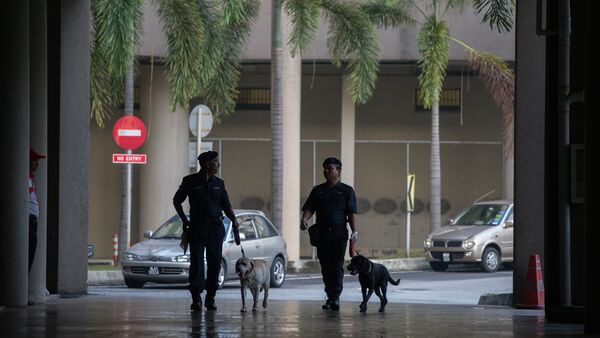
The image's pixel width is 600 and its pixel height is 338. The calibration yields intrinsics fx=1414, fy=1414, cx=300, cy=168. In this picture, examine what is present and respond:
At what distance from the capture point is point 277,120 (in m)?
33.5

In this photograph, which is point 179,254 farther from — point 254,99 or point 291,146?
point 254,99

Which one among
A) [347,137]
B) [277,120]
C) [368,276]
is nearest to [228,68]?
Result: [277,120]

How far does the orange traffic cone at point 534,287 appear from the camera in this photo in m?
17.9

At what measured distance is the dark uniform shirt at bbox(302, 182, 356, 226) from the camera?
1689 centimetres

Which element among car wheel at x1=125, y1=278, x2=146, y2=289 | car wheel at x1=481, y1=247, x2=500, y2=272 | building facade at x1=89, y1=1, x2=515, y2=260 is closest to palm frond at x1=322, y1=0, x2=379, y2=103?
car wheel at x1=481, y1=247, x2=500, y2=272

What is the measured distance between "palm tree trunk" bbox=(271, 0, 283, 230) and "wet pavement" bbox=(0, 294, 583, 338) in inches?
584

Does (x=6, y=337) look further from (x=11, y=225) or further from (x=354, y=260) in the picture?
(x=354, y=260)

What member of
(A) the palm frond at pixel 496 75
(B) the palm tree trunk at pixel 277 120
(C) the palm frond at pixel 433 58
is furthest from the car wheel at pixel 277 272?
(A) the palm frond at pixel 496 75

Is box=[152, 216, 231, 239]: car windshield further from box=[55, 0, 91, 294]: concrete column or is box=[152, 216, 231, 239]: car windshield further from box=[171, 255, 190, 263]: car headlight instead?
box=[55, 0, 91, 294]: concrete column

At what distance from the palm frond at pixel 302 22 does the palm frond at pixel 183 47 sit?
2392 millimetres

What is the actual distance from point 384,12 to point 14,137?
19.7 metres

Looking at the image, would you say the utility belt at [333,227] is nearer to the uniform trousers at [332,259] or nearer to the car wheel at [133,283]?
the uniform trousers at [332,259]

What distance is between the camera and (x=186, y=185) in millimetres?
16531
